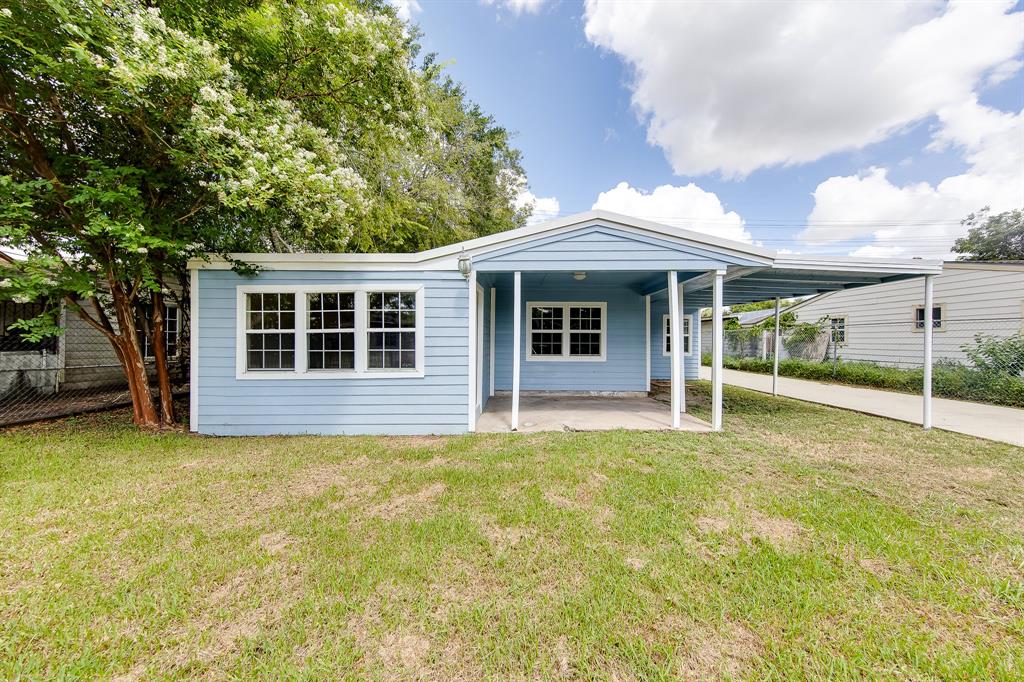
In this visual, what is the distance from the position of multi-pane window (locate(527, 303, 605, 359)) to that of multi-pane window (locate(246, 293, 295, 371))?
17.0 ft

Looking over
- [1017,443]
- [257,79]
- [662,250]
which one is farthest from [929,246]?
[257,79]

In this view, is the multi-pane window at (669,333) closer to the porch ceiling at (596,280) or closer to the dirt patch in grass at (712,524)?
the porch ceiling at (596,280)

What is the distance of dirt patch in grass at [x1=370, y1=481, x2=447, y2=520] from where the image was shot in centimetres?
307

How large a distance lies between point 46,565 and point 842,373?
623 inches

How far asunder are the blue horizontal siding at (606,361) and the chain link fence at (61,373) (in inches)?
295

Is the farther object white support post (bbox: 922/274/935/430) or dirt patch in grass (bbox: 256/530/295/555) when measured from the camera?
white support post (bbox: 922/274/935/430)

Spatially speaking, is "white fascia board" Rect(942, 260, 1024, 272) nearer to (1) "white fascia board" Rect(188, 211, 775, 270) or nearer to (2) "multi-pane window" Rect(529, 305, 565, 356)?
(1) "white fascia board" Rect(188, 211, 775, 270)

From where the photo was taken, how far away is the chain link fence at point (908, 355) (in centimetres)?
792

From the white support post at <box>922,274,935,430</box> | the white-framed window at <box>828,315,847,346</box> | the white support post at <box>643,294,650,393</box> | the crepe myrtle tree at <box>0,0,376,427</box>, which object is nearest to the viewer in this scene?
the crepe myrtle tree at <box>0,0,376,427</box>

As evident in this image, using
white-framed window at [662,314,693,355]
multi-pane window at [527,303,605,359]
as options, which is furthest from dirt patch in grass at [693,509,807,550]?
white-framed window at [662,314,693,355]

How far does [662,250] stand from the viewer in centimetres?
536

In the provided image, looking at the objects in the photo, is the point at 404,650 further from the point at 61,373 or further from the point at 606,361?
the point at 61,373

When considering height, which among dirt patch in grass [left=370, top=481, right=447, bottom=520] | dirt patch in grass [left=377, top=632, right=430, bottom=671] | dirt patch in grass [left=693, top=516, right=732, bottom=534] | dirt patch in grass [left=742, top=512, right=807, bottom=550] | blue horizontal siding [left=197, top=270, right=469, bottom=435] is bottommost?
dirt patch in grass [left=377, top=632, right=430, bottom=671]

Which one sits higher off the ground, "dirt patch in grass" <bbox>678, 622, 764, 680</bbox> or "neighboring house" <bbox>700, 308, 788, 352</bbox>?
"neighboring house" <bbox>700, 308, 788, 352</bbox>
